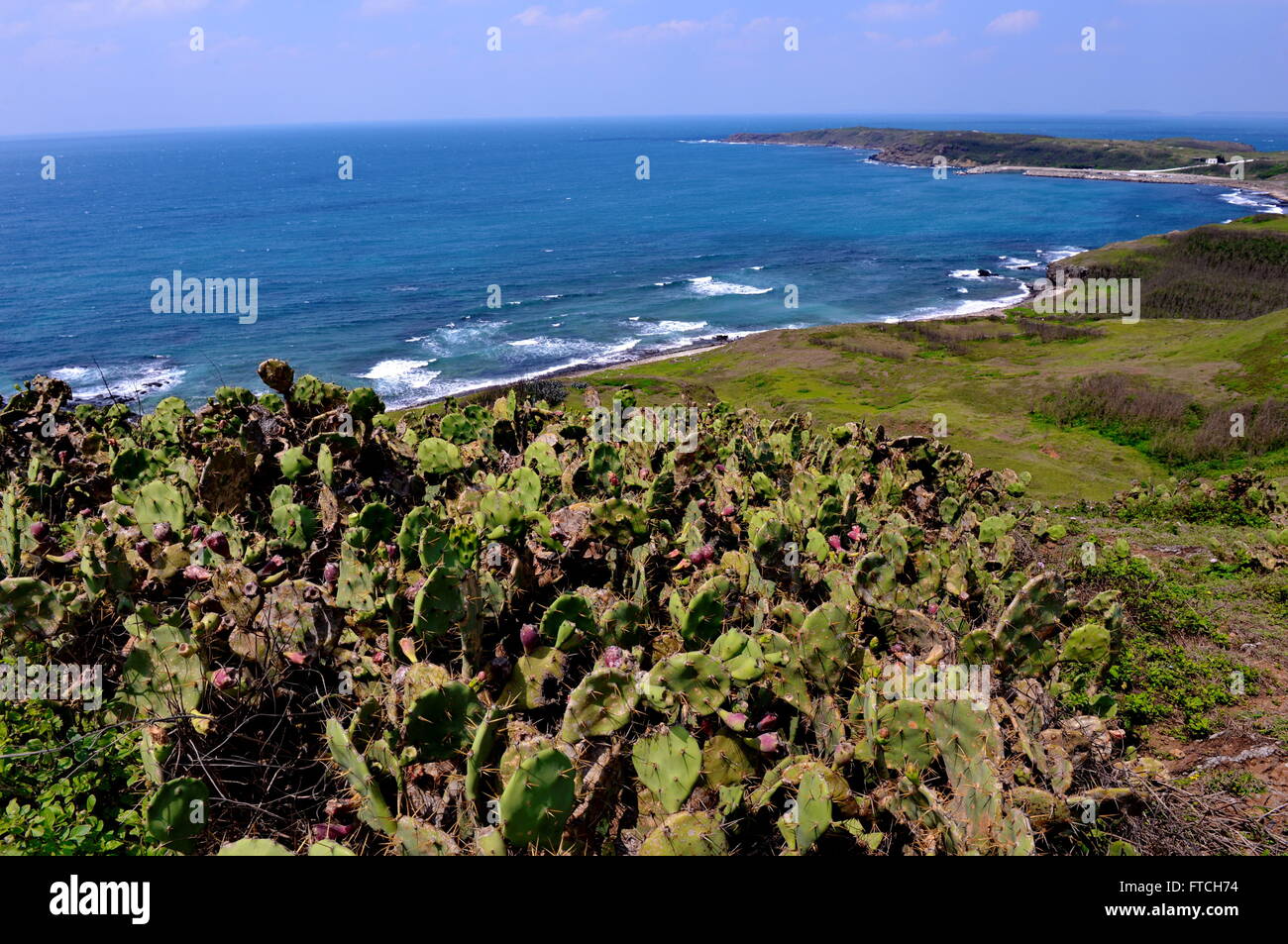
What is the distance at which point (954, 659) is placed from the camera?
4.61 m

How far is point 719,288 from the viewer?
207ft

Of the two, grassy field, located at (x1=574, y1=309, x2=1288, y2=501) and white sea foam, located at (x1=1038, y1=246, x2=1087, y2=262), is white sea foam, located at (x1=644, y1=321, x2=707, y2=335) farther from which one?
white sea foam, located at (x1=1038, y1=246, x2=1087, y2=262)

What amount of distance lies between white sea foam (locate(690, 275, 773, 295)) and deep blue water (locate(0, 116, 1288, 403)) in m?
0.36

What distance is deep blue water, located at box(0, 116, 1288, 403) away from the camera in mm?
46156

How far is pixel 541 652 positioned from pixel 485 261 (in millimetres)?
72997

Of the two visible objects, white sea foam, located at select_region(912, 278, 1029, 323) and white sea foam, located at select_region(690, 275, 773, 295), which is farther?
white sea foam, located at select_region(690, 275, 773, 295)

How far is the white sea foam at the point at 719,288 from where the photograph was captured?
2442 inches
